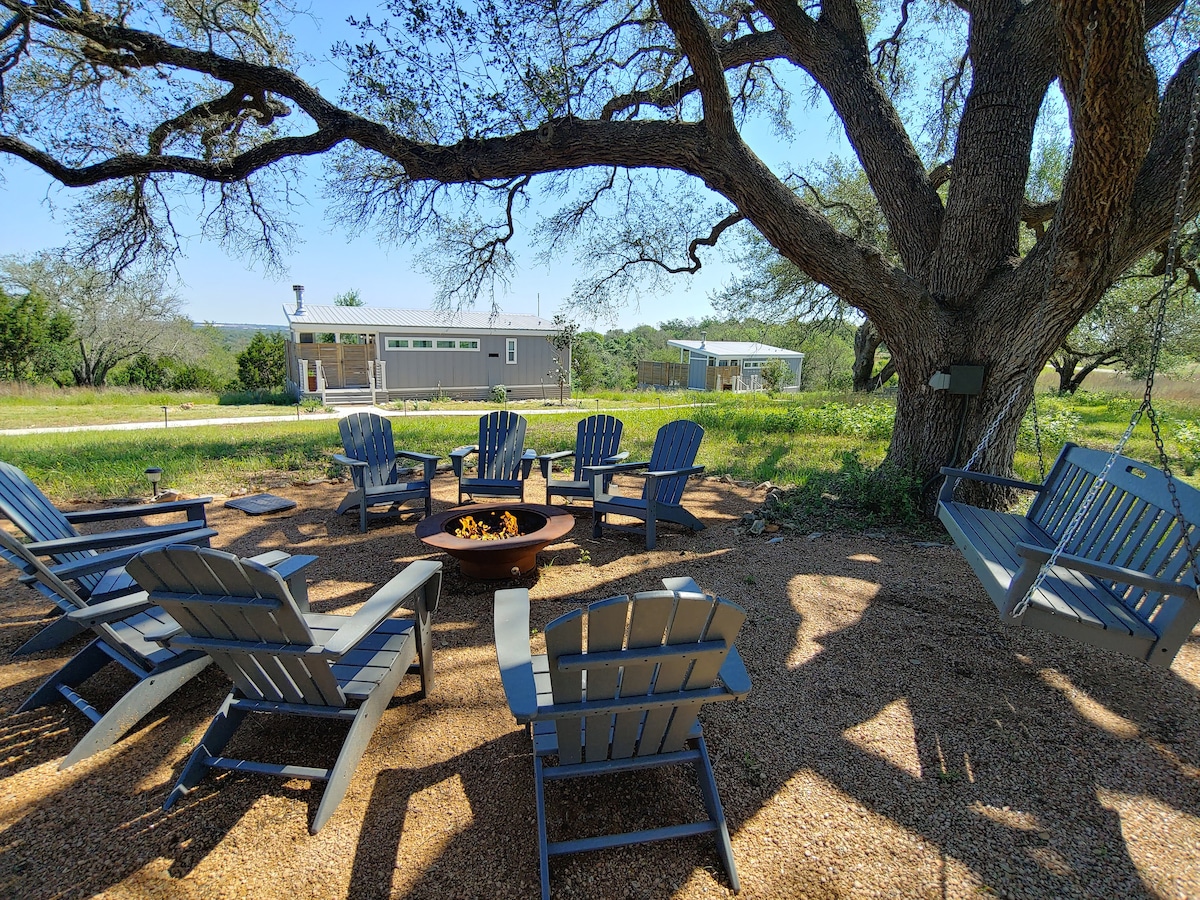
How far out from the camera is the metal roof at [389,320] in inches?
678

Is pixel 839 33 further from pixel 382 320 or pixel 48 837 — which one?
pixel 382 320

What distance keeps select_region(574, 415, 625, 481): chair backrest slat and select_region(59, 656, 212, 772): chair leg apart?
3357 mm

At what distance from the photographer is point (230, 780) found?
78.7 inches

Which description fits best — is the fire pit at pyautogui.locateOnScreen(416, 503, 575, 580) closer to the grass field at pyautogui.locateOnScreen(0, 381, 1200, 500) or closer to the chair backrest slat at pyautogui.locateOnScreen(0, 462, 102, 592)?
the chair backrest slat at pyautogui.locateOnScreen(0, 462, 102, 592)

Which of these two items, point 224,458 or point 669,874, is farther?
point 224,458

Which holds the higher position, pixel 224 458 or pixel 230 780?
pixel 230 780

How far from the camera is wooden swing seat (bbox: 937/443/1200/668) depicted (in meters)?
2.07

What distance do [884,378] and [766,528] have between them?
57.2 feet

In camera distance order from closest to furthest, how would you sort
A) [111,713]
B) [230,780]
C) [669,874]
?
[669,874] < [230,780] < [111,713]

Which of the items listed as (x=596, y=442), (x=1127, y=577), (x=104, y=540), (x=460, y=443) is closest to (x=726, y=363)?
(x=460, y=443)

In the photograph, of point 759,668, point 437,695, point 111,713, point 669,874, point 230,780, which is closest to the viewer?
point 669,874

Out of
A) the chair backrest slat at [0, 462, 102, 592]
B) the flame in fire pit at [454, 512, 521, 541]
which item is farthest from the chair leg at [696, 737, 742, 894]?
the chair backrest slat at [0, 462, 102, 592]

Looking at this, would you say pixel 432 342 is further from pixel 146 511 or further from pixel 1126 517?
pixel 1126 517

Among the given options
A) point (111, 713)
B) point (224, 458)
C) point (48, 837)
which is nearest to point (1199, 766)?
point (48, 837)
